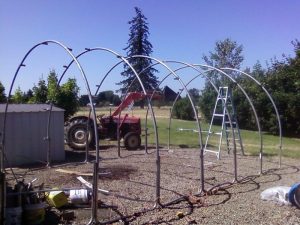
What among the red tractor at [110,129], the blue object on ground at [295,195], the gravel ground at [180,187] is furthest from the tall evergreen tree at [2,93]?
the blue object on ground at [295,195]

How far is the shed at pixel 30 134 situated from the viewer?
11570 mm

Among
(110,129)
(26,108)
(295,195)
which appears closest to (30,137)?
(26,108)

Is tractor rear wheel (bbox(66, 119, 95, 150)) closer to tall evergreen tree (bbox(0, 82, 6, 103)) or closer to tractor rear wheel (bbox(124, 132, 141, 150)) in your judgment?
tractor rear wheel (bbox(124, 132, 141, 150))

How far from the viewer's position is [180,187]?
894cm

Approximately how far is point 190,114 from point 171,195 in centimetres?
2609

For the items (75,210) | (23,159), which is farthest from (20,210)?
(23,159)

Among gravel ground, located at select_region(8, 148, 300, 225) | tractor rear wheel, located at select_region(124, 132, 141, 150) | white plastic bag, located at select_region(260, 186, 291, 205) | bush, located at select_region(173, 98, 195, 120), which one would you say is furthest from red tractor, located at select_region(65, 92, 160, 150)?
bush, located at select_region(173, 98, 195, 120)

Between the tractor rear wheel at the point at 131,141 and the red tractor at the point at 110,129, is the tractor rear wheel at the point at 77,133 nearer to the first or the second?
the red tractor at the point at 110,129

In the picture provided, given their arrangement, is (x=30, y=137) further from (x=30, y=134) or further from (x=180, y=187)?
(x=180, y=187)

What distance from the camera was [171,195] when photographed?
8.21m

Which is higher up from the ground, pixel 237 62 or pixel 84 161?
pixel 237 62

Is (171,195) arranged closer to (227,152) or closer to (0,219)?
(0,219)

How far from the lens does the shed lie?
11570 millimetres

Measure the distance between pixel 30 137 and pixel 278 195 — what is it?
7325mm
